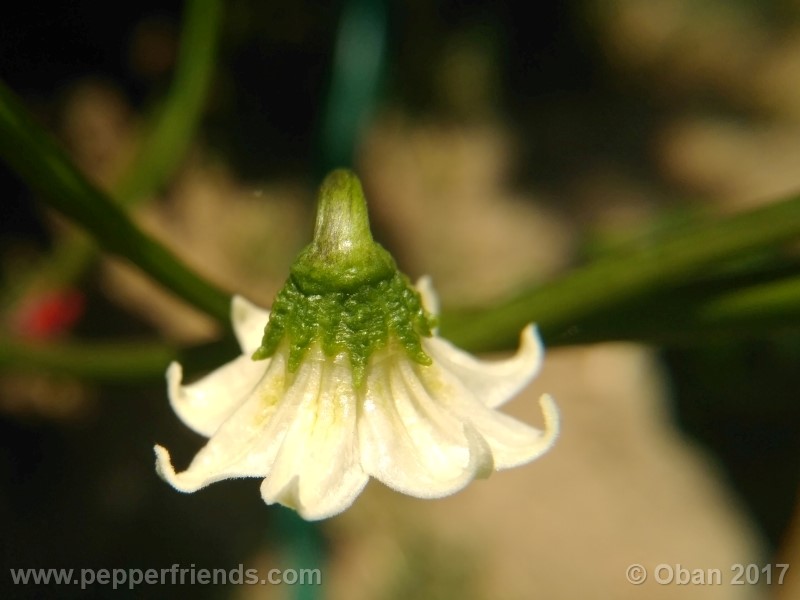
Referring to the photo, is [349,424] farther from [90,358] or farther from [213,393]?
[90,358]

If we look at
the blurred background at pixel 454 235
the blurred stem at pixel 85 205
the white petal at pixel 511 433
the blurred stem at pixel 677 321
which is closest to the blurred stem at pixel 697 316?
the blurred stem at pixel 677 321

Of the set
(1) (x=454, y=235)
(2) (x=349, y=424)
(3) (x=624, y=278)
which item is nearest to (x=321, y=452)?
(2) (x=349, y=424)

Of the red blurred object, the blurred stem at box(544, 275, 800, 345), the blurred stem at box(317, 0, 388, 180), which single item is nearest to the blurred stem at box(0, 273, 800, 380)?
the blurred stem at box(544, 275, 800, 345)

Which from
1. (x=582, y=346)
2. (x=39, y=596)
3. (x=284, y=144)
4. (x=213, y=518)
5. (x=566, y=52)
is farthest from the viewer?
(x=566, y=52)

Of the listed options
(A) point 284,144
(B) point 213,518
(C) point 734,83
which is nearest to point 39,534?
(B) point 213,518

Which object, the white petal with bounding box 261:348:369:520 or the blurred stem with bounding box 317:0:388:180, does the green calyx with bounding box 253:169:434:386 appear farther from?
the blurred stem with bounding box 317:0:388:180

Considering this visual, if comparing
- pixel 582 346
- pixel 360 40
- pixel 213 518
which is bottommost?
pixel 582 346

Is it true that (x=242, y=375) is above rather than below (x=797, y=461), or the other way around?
below

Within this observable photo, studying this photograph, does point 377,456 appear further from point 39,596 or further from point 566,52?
point 566,52

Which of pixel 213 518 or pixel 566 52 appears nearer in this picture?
pixel 213 518
